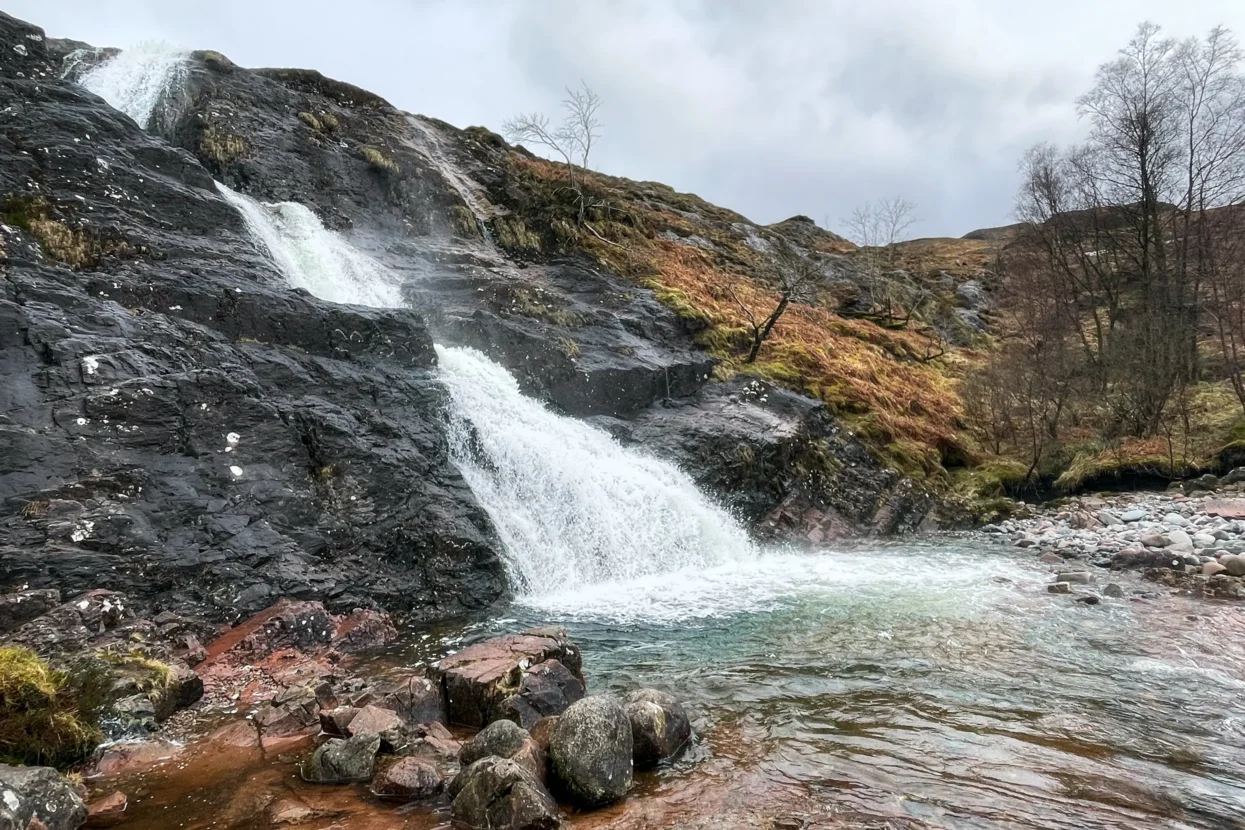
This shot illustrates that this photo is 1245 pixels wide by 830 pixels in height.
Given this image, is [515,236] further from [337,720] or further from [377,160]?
[337,720]

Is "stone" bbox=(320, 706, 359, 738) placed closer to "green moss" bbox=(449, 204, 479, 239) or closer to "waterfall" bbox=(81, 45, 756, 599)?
"waterfall" bbox=(81, 45, 756, 599)

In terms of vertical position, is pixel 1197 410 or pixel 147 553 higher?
pixel 1197 410

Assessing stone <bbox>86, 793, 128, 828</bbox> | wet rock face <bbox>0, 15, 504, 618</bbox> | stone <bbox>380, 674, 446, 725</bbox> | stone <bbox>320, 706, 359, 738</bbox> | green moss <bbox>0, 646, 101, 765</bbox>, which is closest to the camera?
stone <bbox>86, 793, 128, 828</bbox>

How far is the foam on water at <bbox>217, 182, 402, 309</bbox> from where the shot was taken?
14.7m

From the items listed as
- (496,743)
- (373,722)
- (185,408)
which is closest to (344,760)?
(373,722)

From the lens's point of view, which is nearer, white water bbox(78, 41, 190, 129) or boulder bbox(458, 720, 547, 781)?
boulder bbox(458, 720, 547, 781)

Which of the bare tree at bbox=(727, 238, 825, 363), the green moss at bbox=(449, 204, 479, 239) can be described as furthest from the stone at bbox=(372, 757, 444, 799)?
the green moss at bbox=(449, 204, 479, 239)

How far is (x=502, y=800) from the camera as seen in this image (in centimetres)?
440

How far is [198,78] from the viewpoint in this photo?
18.7 meters

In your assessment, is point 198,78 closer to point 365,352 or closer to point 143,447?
point 365,352

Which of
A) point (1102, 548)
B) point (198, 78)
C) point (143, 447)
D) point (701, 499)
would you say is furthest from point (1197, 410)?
point (198, 78)

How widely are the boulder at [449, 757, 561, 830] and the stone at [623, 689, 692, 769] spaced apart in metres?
0.98

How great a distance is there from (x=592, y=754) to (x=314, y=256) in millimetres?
14449

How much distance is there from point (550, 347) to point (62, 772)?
42.0 ft
